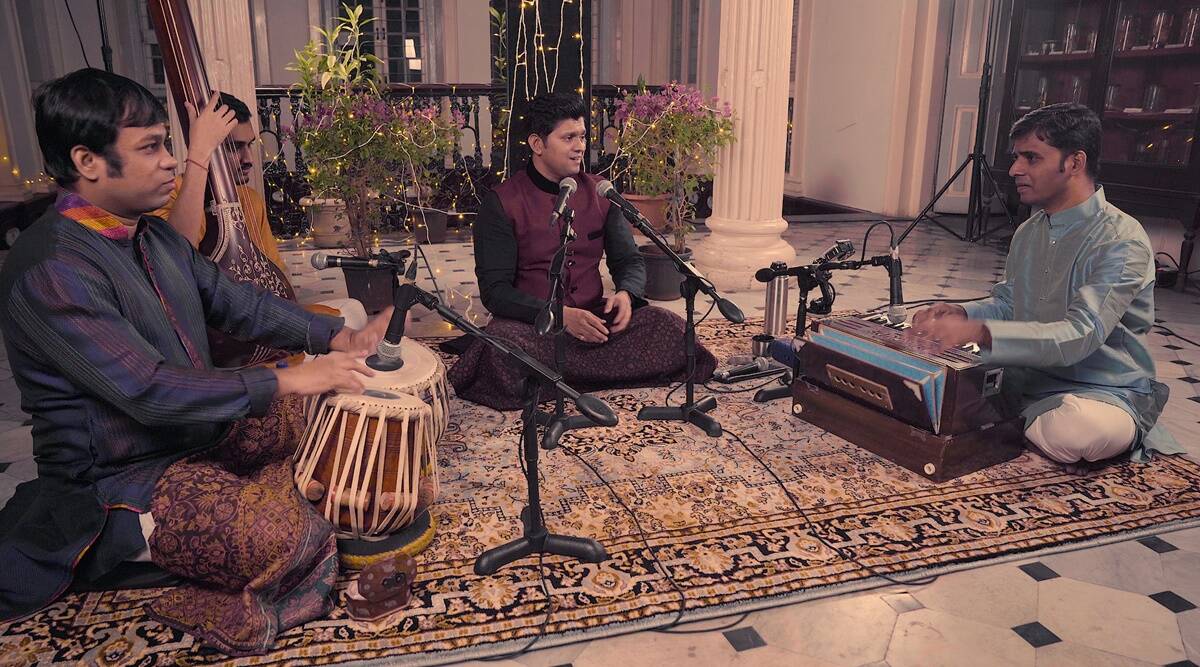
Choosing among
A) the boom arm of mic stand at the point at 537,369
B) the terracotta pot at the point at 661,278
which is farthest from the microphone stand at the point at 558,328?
the terracotta pot at the point at 661,278

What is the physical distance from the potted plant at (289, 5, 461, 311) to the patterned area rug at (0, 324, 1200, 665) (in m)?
2.06

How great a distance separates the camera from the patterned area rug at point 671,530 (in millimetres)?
2277

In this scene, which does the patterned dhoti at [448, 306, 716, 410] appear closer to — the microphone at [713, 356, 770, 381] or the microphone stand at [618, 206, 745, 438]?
the microphone at [713, 356, 770, 381]

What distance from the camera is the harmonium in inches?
122

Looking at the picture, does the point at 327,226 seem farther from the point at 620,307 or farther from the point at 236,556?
the point at 236,556

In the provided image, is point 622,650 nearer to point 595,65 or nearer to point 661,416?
point 661,416

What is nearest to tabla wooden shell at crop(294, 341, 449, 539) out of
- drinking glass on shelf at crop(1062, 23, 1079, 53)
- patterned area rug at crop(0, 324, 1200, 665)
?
patterned area rug at crop(0, 324, 1200, 665)

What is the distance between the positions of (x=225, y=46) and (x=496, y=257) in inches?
97.5

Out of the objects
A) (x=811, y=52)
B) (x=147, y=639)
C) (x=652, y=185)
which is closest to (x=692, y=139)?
(x=652, y=185)

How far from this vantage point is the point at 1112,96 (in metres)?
7.04

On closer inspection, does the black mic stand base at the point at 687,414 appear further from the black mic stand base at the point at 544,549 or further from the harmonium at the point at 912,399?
the black mic stand base at the point at 544,549

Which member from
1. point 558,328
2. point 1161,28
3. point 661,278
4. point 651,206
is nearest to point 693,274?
point 558,328

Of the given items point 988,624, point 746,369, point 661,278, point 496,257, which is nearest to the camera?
point 988,624

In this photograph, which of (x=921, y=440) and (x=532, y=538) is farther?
(x=921, y=440)
